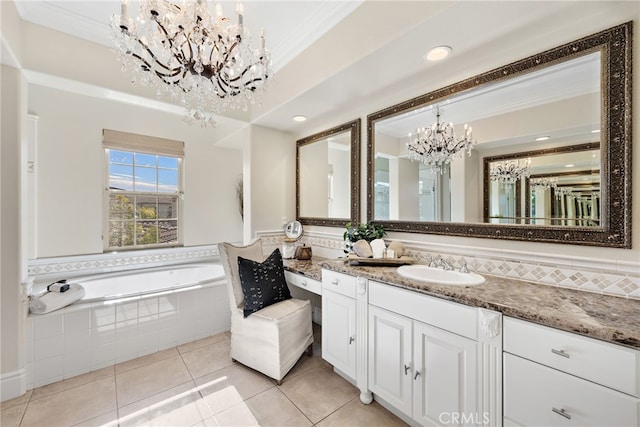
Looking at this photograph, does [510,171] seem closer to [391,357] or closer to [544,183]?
[544,183]

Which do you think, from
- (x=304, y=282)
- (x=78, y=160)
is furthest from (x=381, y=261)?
(x=78, y=160)

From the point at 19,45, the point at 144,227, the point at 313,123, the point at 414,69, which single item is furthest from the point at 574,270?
the point at 144,227

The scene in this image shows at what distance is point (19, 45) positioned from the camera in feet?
5.95

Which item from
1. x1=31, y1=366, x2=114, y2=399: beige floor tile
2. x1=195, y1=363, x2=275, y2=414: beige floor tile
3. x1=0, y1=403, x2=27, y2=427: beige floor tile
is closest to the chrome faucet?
x1=195, y1=363, x2=275, y2=414: beige floor tile

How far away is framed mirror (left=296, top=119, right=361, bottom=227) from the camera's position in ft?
8.26

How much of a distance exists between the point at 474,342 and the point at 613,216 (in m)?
0.92

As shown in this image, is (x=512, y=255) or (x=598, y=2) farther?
(x=512, y=255)

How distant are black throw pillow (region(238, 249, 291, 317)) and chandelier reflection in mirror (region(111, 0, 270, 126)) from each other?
1201mm

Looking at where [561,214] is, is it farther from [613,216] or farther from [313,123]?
[313,123]

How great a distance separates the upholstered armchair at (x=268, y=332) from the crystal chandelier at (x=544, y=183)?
185 cm

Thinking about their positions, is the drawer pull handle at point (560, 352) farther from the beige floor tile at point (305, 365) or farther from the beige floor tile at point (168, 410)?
the beige floor tile at point (168, 410)

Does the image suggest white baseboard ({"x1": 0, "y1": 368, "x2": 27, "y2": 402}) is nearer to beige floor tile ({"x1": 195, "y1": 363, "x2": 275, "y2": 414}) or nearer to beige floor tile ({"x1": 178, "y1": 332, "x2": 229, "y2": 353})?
beige floor tile ({"x1": 178, "y1": 332, "x2": 229, "y2": 353})

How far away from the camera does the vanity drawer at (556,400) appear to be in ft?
2.87

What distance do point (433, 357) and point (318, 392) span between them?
3.13ft
